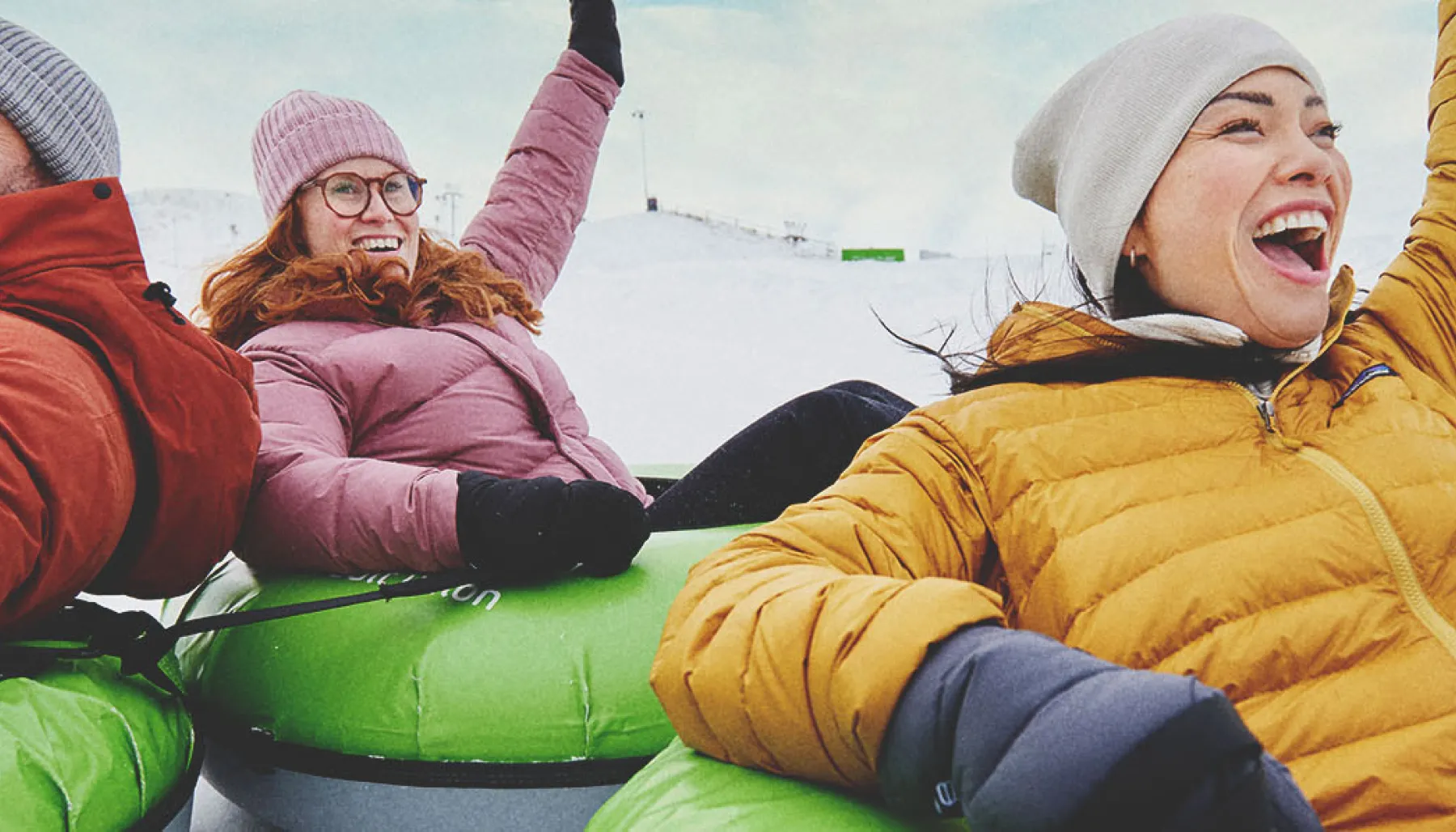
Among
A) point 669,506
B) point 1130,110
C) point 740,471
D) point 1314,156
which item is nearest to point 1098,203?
point 1130,110

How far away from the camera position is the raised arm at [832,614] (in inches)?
29.1

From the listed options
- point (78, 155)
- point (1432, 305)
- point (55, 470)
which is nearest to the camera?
point (55, 470)

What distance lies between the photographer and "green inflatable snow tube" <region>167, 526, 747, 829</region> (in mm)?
1312

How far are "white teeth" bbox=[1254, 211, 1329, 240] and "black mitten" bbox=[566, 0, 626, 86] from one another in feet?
6.11

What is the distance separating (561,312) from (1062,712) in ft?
23.3

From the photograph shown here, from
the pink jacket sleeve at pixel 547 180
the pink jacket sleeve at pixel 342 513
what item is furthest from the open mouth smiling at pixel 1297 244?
the pink jacket sleeve at pixel 547 180

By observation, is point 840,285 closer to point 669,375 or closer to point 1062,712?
point 669,375

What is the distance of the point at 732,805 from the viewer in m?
0.82

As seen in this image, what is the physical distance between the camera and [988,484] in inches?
41.8

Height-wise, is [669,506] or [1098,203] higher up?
[1098,203]

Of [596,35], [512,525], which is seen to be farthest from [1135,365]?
[596,35]

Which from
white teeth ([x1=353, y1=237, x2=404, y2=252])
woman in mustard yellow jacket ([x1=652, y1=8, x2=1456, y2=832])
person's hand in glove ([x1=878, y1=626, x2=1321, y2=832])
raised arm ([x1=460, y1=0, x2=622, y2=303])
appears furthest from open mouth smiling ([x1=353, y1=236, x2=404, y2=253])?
person's hand in glove ([x1=878, y1=626, x2=1321, y2=832])

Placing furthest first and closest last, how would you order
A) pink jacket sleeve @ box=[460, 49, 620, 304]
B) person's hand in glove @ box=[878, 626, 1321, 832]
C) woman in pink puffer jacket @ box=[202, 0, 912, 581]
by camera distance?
pink jacket sleeve @ box=[460, 49, 620, 304], woman in pink puffer jacket @ box=[202, 0, 912, 581], person's hand in glove @ box=[878, 626, 1321, 832]

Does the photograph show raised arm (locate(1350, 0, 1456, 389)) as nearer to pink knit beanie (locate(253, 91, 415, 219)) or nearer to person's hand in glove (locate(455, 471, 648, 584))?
person's hand in glove (locate(455, 471, 648, 584))
